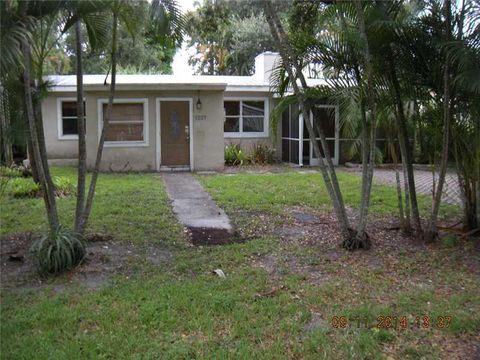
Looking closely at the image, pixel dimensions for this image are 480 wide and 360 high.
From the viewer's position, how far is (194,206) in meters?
9.33

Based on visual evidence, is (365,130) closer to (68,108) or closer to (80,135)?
(80,135)

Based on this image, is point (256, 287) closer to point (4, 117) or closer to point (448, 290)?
point (448, 290)

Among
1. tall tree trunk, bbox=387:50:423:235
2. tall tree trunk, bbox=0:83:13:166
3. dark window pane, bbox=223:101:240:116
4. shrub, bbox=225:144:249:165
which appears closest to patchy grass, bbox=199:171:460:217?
tall tree trunk, bbox=387:50:423:235

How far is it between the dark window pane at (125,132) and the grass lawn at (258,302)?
7.63 m

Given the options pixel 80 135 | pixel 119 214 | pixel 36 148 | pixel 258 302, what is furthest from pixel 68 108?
pixel 258 302

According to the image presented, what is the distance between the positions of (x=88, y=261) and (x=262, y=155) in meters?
11.6

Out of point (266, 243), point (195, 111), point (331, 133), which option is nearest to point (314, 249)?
point (266, 243)

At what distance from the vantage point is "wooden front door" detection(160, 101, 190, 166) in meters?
15.3

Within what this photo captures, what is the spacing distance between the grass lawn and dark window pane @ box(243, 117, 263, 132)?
1031 centimetres

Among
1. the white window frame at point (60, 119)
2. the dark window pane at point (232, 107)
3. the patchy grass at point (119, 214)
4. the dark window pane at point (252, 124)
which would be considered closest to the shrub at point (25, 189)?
the patchy grass at point (119, 214)

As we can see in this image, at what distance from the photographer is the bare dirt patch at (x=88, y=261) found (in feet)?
17.0

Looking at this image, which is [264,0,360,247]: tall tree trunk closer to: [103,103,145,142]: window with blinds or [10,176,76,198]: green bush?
[10,176,76,198]: green bush

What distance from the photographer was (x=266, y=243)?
6.62 metres

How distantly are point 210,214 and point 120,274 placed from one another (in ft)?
11.1
